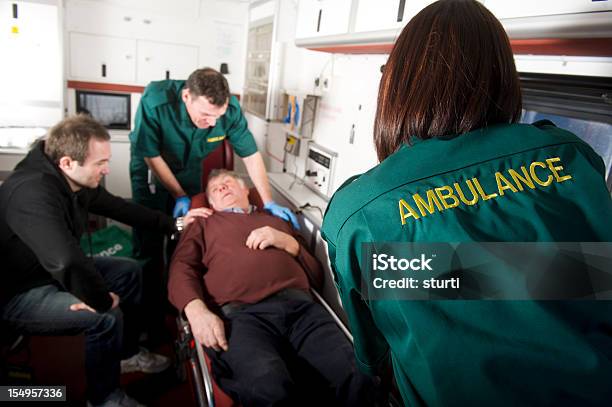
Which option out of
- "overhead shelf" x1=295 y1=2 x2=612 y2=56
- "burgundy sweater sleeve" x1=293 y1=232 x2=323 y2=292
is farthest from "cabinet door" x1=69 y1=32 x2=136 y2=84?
"overhead shelf" x1=295 y1=2 x2=612 y2=56

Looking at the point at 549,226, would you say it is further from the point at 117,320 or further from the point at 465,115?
the point at 117,320

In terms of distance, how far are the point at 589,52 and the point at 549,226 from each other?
91cm

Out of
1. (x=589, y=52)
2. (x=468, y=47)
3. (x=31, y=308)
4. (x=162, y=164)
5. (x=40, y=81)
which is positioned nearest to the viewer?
(x=468, y=47)

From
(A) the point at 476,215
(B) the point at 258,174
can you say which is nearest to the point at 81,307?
(B) the point at 258,174

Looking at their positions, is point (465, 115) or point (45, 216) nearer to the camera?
point (465, 115)

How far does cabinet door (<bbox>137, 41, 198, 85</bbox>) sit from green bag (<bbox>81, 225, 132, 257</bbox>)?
150cm

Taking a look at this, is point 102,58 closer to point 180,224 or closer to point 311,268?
point 180,224

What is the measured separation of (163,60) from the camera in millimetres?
3945

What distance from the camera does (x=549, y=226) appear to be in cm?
64

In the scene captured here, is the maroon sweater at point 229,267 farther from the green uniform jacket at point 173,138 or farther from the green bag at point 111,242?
the green bag at point 111,242

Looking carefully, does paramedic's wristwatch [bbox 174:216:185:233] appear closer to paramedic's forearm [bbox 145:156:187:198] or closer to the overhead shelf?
paramedic's forearm [bbox 145:156:187:198]

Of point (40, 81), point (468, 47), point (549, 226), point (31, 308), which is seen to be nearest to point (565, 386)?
point (549, 226)

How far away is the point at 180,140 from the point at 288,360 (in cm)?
154

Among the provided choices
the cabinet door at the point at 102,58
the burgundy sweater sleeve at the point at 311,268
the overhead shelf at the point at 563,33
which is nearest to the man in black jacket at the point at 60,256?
the burgundy sweater sleeve at the point at 311,268
